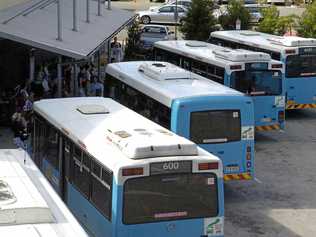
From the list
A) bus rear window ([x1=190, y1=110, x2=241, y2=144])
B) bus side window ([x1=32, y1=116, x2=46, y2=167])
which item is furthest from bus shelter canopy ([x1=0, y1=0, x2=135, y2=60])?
bus rear window ([x1=190, y1=110, x2=241, y2=144])

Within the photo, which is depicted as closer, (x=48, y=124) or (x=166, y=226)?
(x=166, y=226)

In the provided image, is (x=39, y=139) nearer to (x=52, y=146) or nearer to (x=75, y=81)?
(x=52, y=146)

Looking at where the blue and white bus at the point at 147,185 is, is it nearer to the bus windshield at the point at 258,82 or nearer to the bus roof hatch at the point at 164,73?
the bus roof hatch at the point at 164,73

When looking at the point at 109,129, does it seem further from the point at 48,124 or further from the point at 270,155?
the point at 270,155

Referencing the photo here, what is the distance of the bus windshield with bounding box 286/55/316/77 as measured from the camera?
2358 cm

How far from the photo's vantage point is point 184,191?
10.1m

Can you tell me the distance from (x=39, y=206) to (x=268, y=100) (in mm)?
13915

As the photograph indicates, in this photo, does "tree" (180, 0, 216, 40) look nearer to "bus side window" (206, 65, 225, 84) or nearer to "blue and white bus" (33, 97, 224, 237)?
"bus side window" (206, 65, 225, 84)

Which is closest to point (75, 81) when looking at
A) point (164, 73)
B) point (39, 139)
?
point (164, 73)

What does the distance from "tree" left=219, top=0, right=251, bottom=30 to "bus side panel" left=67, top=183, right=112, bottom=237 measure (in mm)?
26743

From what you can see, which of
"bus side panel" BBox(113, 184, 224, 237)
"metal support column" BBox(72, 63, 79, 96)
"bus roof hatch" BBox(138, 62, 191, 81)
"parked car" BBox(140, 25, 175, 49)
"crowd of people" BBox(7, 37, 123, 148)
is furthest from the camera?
"parked car" BBox(140, 25, 175, 49)

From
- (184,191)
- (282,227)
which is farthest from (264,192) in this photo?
(184,191)

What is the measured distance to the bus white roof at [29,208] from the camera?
6785mm

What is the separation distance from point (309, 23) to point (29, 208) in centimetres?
2852
